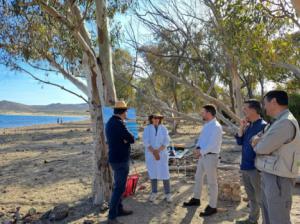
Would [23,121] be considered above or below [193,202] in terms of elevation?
below

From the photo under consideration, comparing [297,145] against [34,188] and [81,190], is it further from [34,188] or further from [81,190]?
[34,188]

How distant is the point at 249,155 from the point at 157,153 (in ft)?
6.78

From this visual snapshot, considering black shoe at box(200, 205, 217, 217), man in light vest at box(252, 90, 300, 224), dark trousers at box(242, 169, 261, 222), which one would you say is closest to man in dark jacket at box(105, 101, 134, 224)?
black shoe at box(200, 205, 217, 217)

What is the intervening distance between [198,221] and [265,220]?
158 centimetres

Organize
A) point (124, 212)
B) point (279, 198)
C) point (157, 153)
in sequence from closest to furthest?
point (279, 198)
point (124, 212)
point (157, 153)

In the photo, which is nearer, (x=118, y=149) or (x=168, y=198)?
(x=118, y=149)

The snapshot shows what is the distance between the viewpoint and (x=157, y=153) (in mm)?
6441

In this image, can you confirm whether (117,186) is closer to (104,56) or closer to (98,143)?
(98,143)

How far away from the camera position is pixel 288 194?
354 cm

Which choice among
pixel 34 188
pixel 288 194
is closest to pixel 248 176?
pixel 288 194

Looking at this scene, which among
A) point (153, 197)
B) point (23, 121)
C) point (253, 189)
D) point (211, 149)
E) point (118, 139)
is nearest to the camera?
point (253, 189)

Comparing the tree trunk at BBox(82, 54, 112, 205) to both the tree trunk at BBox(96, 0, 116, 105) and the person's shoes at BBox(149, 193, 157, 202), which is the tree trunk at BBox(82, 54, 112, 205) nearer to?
the tree trunk at BBox(96, 0, 116, 105)

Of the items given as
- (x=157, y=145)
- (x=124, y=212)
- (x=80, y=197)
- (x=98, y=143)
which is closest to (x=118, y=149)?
(x=98, y=143)

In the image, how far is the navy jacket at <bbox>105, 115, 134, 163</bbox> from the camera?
206 inches
